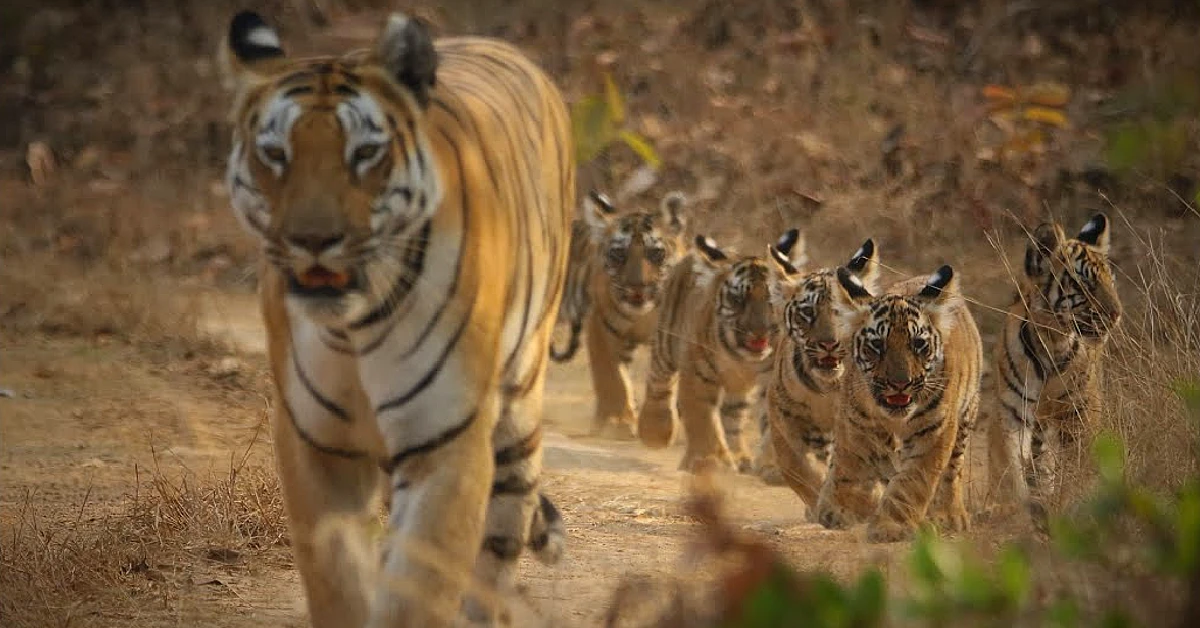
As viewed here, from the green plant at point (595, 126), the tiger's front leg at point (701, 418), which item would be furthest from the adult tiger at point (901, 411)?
the green plant at point (595, 126)

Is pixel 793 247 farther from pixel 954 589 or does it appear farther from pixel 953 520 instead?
pixel 954 589

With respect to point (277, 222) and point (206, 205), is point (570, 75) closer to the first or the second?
point (206, 205)

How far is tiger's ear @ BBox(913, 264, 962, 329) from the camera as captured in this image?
243 inches

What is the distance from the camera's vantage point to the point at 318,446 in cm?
377

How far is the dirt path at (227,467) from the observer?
4.89 meters

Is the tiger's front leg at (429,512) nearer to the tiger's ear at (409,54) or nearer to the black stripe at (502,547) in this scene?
the tiger's ear at (409,54)

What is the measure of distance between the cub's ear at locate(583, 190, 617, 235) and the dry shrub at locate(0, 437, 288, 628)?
154 inches

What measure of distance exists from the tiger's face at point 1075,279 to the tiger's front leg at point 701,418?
1746mm

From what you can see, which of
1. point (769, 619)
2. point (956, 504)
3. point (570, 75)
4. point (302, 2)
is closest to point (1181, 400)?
point (956, 504)

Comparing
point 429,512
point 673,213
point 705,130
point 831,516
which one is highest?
point 705,130

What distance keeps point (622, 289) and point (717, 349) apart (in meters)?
1.06

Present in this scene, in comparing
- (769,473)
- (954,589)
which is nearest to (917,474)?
(769,473)

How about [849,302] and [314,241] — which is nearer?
[314,241]

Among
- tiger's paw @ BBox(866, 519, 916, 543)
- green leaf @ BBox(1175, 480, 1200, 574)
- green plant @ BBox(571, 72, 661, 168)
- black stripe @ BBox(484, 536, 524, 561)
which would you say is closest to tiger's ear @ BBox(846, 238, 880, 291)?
tiger's paw @ BBox(866, 519, 916, 543)
